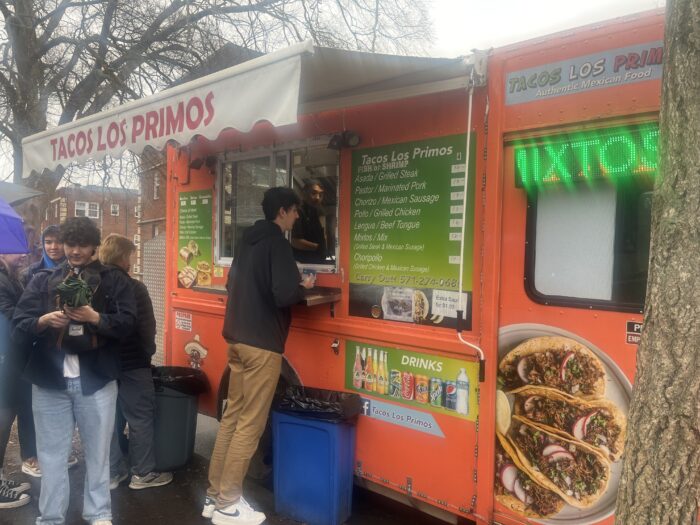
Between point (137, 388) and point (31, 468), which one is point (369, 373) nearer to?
point (137, 388)

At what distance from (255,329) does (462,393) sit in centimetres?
127

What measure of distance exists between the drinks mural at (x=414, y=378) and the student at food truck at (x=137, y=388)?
147cm

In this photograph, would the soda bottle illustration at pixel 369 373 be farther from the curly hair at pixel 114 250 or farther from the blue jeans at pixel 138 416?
the curly hair at pixel 114 250

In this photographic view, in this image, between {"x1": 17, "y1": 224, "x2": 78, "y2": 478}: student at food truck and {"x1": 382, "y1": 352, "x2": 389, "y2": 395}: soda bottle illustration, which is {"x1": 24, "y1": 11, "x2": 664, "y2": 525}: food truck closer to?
{"x1": 382, "y1": 352, "x2": 389, "y2": 395}: soda bottle illustration

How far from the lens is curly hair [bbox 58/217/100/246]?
305 centimetres

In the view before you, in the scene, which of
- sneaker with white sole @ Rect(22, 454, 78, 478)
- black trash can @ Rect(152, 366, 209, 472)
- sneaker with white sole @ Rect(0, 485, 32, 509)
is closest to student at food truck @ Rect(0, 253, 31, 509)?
sneaker with white sole @ Rect(0, 485, 32, 509)

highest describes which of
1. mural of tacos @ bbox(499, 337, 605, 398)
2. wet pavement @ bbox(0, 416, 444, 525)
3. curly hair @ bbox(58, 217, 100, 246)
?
curly hair @ bbox(58, 217, 100, 246)

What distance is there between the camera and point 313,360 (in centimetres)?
373

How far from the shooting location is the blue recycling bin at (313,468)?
3338 millimetres

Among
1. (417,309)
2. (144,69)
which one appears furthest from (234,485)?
(144,69)

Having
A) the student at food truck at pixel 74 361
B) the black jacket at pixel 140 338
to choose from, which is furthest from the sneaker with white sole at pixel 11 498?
the black jacket at pixel 140 338

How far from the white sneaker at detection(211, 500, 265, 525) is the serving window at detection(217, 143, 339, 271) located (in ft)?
5.22

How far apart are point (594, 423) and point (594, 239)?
2.77 feet

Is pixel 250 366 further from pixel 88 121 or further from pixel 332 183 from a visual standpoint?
pixel 88 121
